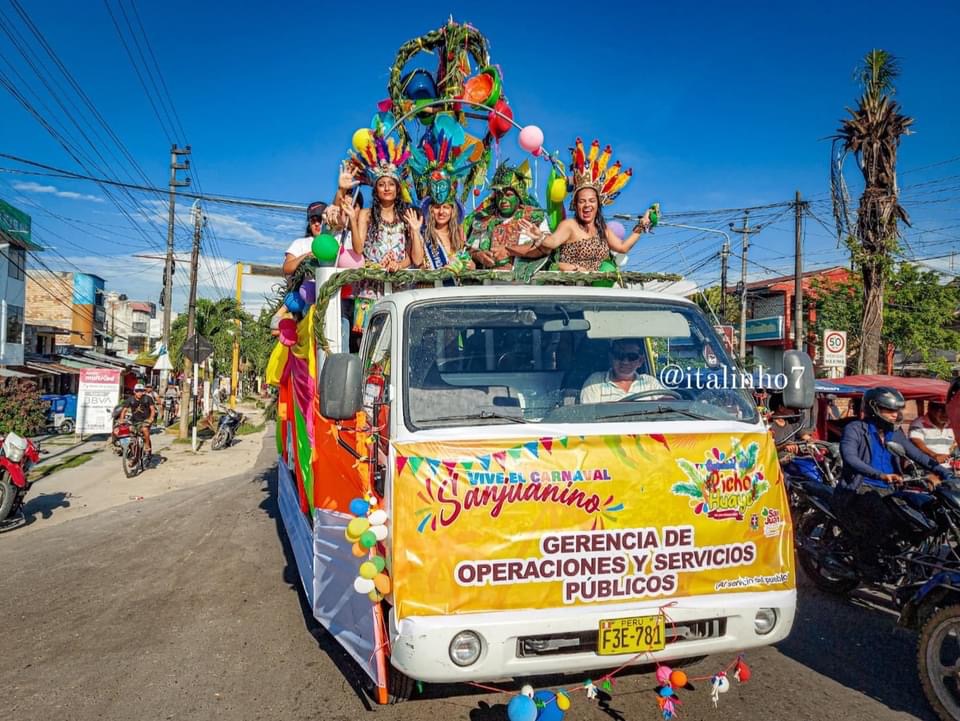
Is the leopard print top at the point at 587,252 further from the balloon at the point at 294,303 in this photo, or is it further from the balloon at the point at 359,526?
the balloon at the point at 359,526

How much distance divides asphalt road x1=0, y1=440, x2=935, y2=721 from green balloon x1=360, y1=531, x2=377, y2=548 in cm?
114

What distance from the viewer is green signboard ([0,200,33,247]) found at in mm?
28453

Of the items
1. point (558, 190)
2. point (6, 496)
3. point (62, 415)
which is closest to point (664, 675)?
point (558, 190)

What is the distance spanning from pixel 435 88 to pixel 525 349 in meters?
3.30

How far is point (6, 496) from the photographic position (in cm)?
789

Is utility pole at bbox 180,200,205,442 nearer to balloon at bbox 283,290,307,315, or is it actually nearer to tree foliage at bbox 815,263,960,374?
balloon at bbox 283,290,307,315

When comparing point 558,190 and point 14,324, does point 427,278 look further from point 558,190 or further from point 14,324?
point 14,324

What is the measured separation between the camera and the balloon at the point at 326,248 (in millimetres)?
4426

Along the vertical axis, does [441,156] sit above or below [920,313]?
below

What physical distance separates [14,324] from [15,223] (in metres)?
4.72

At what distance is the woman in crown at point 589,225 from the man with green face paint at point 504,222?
0.59ft

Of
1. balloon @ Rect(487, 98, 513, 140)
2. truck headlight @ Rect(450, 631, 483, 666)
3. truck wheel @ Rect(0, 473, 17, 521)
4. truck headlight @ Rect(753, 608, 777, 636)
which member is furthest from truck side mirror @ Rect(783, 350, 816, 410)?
truck wheel @ Rect(0, 473, 17, 521)

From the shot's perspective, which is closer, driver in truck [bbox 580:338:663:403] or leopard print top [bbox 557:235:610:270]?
driver in truck [bbox 580:338:663:403]

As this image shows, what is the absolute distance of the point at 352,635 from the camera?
334cm
